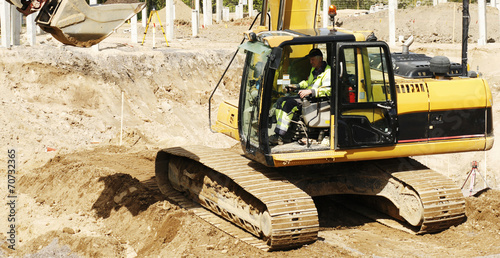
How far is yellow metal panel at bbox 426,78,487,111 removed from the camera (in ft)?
25.9

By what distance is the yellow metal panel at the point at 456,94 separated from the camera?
7895 mm

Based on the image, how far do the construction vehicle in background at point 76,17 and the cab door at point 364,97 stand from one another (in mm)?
2482

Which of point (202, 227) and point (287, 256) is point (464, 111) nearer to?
point (287, 256)

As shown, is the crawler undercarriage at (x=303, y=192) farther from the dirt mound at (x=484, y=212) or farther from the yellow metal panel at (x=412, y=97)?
the yellow metal panel at (x=412, y=97)

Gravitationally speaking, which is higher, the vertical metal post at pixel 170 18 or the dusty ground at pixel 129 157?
the vertical metal post at pixel 170 18

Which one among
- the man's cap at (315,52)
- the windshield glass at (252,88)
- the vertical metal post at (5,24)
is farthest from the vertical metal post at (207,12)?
the man's cap at (315,52)

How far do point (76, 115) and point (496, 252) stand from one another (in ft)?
31.3

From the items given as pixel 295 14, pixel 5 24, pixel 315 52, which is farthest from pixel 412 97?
pixel 5 24

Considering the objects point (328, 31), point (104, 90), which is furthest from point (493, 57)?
point (328, 31)

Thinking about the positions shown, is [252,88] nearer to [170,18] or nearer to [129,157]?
[129,157]

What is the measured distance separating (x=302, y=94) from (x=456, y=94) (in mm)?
1986

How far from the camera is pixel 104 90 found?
1512cm

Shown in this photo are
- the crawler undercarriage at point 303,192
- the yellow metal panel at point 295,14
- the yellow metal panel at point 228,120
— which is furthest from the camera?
the yellow metal panel at point 295,14

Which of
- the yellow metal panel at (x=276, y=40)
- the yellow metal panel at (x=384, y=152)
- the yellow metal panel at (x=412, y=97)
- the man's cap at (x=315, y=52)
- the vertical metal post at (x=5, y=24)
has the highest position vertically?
the vertical metal post at (x=5, y=24)
